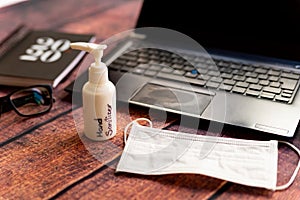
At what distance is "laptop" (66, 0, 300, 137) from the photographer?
739mm

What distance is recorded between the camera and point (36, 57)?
3.04 feet

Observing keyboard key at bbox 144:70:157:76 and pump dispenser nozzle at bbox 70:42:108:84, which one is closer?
pump dispenser nozzle at bbox 70:42:108:84

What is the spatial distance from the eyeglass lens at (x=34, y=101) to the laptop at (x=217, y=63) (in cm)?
5

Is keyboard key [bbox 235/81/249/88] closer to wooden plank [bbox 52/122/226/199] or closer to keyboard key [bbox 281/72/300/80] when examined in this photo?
keyboard key [bbox 281/72/300/80]

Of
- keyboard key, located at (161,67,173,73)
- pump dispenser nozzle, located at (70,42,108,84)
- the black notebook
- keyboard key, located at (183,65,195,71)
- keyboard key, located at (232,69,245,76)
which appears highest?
pump dispenser nozzle, located at (70,42,108,84)

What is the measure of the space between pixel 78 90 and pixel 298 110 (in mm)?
370

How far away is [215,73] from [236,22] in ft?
0.52

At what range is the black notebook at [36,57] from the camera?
33.9 inches

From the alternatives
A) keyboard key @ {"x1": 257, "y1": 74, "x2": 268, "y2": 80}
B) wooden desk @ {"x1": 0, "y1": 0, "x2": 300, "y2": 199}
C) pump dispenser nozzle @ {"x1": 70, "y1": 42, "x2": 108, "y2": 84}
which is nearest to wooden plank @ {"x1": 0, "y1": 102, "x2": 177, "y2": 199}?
wooden desk @ {"x1": 0, "y1": 0, "x2": 300, "y2": 199}

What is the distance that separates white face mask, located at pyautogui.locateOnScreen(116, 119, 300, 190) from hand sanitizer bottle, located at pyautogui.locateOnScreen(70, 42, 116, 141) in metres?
0.04

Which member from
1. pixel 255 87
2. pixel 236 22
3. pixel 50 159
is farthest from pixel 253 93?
pixel 50 159

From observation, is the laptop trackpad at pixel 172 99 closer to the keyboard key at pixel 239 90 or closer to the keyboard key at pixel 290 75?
the keyboard key at pixel 239 90

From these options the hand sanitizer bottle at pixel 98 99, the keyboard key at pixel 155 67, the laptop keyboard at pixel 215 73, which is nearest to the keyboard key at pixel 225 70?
the laptop keyboard at pixel 215 73

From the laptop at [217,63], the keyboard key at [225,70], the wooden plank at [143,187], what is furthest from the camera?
the keyboard key at [225,70]
